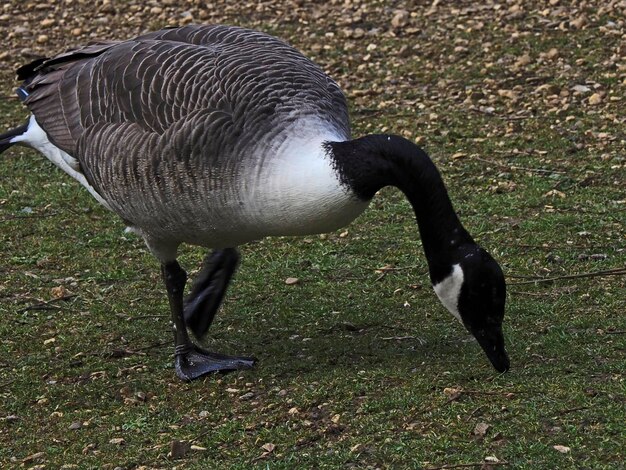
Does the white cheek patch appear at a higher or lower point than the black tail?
lower

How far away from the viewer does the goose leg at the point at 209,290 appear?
6.22 metres

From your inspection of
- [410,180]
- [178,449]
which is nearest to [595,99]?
[410,180]

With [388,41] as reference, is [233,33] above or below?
above

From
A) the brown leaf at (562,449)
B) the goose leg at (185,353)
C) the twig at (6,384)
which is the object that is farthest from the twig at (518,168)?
the twig at (6,384)

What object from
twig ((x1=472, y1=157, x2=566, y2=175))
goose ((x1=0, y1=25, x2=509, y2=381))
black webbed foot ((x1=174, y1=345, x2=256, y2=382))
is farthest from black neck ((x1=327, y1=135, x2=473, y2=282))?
twig ((x1=472, y1=157, x2=566, y2=175))

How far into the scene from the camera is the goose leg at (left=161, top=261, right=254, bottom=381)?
575 centimetres

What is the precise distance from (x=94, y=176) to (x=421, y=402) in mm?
2141

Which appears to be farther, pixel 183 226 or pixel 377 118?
pixel 377 118

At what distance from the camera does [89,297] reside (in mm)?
6871

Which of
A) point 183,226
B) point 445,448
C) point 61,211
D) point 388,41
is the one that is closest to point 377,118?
point 388,41

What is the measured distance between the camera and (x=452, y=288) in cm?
514

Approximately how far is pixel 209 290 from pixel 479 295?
1816mm

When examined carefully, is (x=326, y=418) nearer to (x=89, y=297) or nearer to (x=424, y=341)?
(x=424, y=341)

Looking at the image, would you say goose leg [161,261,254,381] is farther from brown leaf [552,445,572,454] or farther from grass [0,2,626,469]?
brown leaf [552,445,572,454]
